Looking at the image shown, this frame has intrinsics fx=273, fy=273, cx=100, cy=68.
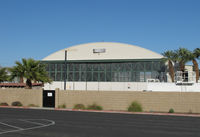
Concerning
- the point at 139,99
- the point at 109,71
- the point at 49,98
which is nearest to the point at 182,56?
the point at 109,71

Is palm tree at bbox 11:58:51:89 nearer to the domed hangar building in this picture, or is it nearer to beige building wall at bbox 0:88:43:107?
beige building wall at bbox 0:88:43:107

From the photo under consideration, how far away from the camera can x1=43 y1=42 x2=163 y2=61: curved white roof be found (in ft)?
171

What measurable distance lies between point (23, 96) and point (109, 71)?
19.2 meters

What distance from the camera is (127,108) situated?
106 ft

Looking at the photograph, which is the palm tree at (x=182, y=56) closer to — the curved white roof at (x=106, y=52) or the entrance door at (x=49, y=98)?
the curved white roof at (x=106, y=52)

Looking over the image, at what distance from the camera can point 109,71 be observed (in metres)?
52.2

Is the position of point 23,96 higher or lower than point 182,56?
lower

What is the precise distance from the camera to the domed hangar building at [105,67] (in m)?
49.9

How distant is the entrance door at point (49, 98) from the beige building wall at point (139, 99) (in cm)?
A: 79

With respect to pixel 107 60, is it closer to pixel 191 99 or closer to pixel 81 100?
pixel 81 100

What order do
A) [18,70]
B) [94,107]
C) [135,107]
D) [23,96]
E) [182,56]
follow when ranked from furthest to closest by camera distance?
1. [182,56]
2. [18,70]
3. [23,96]
4. [94,107]
5. [135,107]

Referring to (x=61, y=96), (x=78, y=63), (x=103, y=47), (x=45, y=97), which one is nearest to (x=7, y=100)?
(x=45, y=97)

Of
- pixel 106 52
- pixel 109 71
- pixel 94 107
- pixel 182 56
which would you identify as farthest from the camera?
pixel 106 52

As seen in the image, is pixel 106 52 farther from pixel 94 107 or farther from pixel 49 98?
pixel 94 107
